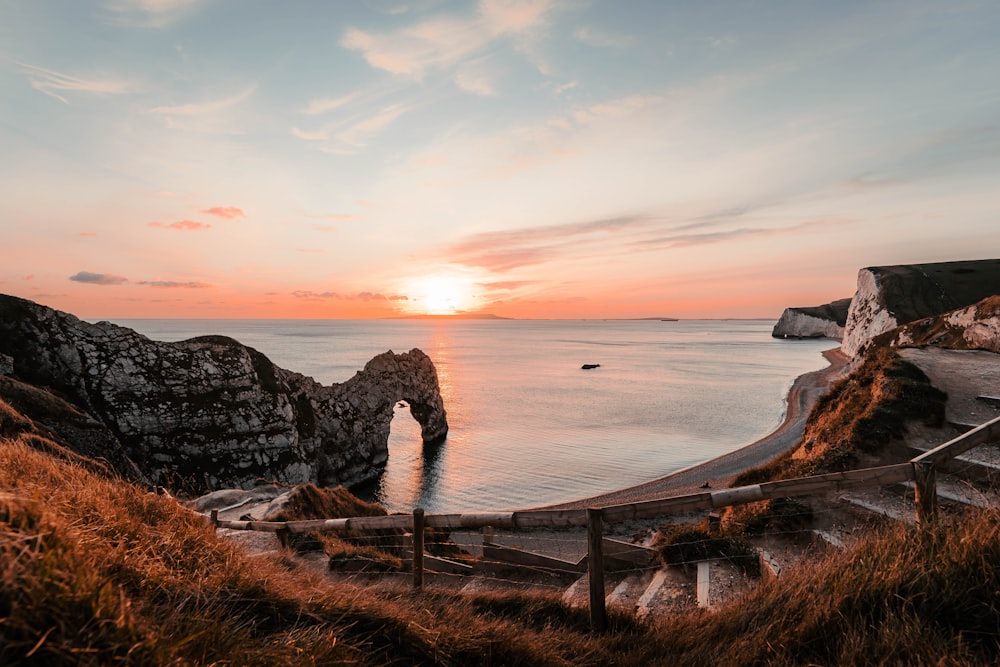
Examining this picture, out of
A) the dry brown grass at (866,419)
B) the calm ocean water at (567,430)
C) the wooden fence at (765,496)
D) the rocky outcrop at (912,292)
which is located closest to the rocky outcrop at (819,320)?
the rocky outcrop at (912,292)

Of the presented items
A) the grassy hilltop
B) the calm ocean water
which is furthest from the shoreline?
the grassy hilltop

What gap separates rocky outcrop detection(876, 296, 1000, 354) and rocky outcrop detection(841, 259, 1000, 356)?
51.9m

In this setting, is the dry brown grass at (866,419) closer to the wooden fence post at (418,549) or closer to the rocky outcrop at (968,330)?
the rocky outcrop at (968,330)

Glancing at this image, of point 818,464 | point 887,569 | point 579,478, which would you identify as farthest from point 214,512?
point 579,478

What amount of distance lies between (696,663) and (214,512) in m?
9.51

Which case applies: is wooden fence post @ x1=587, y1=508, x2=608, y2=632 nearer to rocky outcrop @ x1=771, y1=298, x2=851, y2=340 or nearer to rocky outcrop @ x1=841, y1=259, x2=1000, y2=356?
rocky outcrop @ x1=841, y1=259, x2=1000, y2=356

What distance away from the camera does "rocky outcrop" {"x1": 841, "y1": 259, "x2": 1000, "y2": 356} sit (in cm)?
7525

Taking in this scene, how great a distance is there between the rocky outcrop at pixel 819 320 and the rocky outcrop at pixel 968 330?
172 metres

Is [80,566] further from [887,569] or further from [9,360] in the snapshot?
[9,360]

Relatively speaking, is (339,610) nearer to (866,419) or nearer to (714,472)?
(866,419)

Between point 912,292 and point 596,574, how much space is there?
4116 inches

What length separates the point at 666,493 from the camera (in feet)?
96.1

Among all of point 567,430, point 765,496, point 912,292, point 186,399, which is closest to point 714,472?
point 567,430

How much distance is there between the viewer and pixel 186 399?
28531mm
